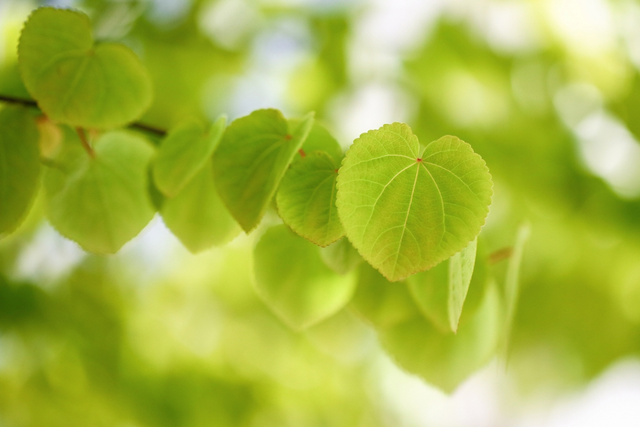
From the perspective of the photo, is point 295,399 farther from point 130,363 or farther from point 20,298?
point 20,298

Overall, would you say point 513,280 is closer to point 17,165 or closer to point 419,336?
point 419,336

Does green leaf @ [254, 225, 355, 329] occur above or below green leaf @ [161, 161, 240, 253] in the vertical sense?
below

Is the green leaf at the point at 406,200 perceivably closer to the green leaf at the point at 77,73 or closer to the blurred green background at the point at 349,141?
the green leaf at the point at 77,73

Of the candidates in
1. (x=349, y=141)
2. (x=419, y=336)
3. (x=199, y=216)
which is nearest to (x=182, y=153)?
(x=199, y=216)

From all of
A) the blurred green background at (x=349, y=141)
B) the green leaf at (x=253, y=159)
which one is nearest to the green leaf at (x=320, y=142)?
the green leaf at (x=253, y=159)

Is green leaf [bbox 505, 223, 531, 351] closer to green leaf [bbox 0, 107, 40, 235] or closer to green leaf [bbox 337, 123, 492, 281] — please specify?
green leaf [bbox 337, 123, 492, 281]

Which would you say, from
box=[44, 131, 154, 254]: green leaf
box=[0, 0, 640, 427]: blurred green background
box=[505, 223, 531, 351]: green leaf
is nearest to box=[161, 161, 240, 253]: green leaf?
box=[44, 131, 154, 254]: green leaf
